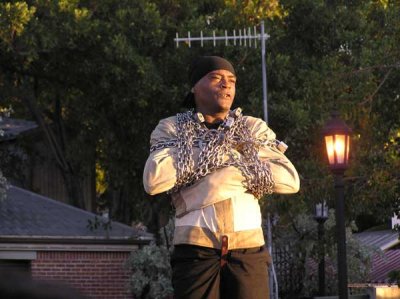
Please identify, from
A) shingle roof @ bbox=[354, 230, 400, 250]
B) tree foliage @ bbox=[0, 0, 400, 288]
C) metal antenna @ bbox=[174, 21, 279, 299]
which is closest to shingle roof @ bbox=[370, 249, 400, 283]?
shingle roof @ bbox=[354, 230, 400, 250]

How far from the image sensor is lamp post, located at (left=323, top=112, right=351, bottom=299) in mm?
12086

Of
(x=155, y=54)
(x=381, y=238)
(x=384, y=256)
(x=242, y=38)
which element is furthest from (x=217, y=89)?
(x=381, y=238)

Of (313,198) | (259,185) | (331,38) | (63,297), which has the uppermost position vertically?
(331,38)

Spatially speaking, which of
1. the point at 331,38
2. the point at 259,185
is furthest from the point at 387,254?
the point at 259,185

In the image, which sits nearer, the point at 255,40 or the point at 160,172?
the point at 160,172

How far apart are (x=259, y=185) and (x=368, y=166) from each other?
1020 centimetres

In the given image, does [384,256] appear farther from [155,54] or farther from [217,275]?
[217,275]

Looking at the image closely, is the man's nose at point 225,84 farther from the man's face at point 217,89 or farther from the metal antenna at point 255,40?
the metal antenna at point 255,40

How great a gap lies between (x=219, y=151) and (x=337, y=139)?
30.6 ft

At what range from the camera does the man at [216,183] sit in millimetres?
3598

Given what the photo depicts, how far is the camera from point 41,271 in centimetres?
2547

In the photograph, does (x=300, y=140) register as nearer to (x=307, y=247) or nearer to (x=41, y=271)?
(x=307, y=247)

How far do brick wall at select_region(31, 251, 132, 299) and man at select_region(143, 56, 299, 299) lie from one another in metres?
21.7

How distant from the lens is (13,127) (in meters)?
31.1
